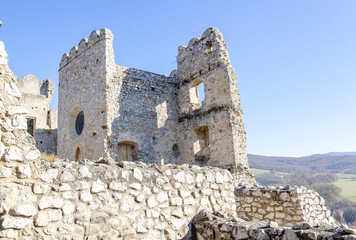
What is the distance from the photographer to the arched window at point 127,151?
12.1 m

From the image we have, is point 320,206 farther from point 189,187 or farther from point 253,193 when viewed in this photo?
point 189,187

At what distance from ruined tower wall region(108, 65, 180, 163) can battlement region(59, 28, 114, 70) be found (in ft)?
4.83

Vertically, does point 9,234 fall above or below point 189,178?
below

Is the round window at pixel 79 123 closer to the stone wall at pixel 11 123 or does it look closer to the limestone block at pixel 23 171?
the stone wall at pixel 11 123

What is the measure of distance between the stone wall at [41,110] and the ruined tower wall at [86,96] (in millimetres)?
2281

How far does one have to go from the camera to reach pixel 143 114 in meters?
12.8

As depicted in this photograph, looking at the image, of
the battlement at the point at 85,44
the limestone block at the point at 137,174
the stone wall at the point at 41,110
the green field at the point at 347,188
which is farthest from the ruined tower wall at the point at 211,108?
the green field at the point at 347,188

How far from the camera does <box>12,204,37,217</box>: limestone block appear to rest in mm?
2449

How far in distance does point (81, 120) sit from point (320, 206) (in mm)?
10232

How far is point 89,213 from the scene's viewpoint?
2.96m

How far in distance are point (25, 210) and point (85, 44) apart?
38.5 ft

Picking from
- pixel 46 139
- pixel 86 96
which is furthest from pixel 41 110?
pixel 86 96

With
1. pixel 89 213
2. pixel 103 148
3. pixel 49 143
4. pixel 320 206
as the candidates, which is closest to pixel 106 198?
pixel 89 213

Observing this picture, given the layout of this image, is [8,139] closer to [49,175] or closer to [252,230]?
[49,175]
